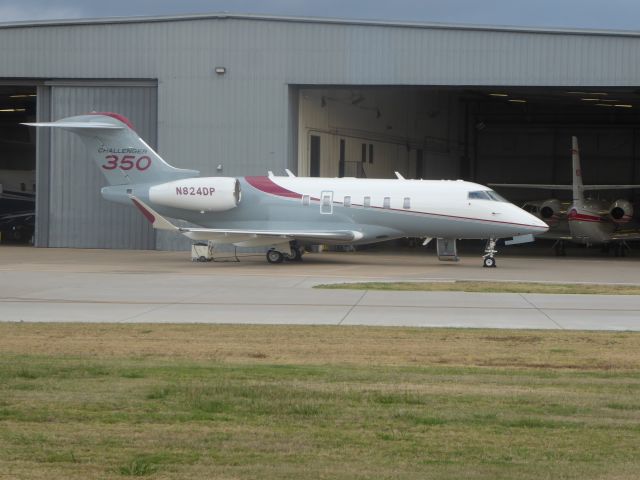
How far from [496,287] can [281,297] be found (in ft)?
16.6

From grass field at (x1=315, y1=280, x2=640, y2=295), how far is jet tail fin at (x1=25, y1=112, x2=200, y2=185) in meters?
11.0

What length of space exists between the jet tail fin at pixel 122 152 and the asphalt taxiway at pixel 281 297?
279cm

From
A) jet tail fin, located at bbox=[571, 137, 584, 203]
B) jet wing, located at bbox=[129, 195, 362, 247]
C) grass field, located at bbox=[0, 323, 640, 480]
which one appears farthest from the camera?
jet tail fin, located at bbox=[571, 137, 584, 203]

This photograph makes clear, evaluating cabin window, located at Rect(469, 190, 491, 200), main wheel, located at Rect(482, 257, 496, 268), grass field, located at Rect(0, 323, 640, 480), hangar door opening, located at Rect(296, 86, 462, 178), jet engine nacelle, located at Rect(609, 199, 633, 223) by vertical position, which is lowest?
grass field, located at Rect(0, 323, 640, 480)

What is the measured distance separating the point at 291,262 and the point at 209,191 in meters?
3.38

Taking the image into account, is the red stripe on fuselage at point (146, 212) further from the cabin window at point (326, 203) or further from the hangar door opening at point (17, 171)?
the hangar door opening at point (17, 171)

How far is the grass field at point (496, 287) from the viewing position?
21.0m

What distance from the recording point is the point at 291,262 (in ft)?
103

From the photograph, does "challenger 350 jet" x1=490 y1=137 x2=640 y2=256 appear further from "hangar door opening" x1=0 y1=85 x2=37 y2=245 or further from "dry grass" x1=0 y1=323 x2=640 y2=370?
"dry grass" x1=0 y1=323 x2=640 y2=370

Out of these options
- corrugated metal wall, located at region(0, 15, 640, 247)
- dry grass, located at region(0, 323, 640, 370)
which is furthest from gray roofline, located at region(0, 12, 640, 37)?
dry grass, located at region(0, 323, 640, 370)

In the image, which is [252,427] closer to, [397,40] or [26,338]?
[26,338]

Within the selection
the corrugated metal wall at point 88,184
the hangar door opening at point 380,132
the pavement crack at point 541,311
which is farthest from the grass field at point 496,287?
the corrugated metal wall at point 88,184

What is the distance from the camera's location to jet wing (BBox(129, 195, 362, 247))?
96.3 ft

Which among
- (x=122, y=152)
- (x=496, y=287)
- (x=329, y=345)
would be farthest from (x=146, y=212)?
(x=329, y=345)
